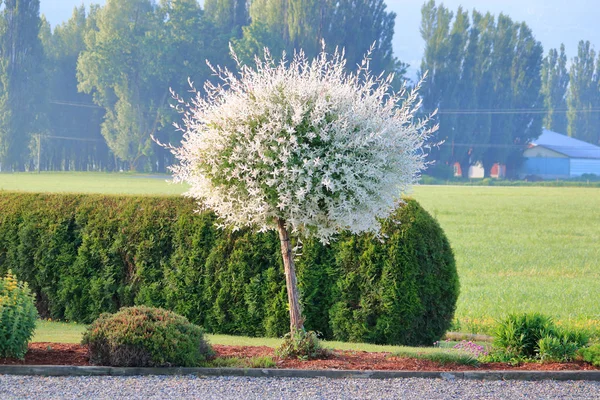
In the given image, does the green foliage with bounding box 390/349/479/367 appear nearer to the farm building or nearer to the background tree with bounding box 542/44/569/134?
the farm building

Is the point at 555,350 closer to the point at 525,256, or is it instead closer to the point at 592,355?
the point at 592,355

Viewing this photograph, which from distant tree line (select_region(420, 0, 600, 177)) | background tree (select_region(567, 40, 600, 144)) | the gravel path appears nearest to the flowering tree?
the gravel path

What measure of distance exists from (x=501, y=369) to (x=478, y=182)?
262 feet

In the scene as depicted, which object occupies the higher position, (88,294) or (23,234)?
(23,234)

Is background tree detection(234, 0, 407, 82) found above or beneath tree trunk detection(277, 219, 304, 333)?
above

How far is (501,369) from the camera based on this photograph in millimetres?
7926

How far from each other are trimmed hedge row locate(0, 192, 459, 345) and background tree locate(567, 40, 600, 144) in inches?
4128

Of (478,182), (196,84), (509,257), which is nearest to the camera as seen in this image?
(509,257)

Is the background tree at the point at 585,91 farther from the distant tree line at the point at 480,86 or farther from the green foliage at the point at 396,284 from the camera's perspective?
the green foliage at the point at 396,284

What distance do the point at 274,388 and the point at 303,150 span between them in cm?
238

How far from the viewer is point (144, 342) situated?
25.2ft

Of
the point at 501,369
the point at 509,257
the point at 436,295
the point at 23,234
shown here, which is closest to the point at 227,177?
the point at 501,369

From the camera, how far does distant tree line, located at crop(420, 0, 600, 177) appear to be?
89062mm

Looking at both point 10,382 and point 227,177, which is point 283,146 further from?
point 10,382
